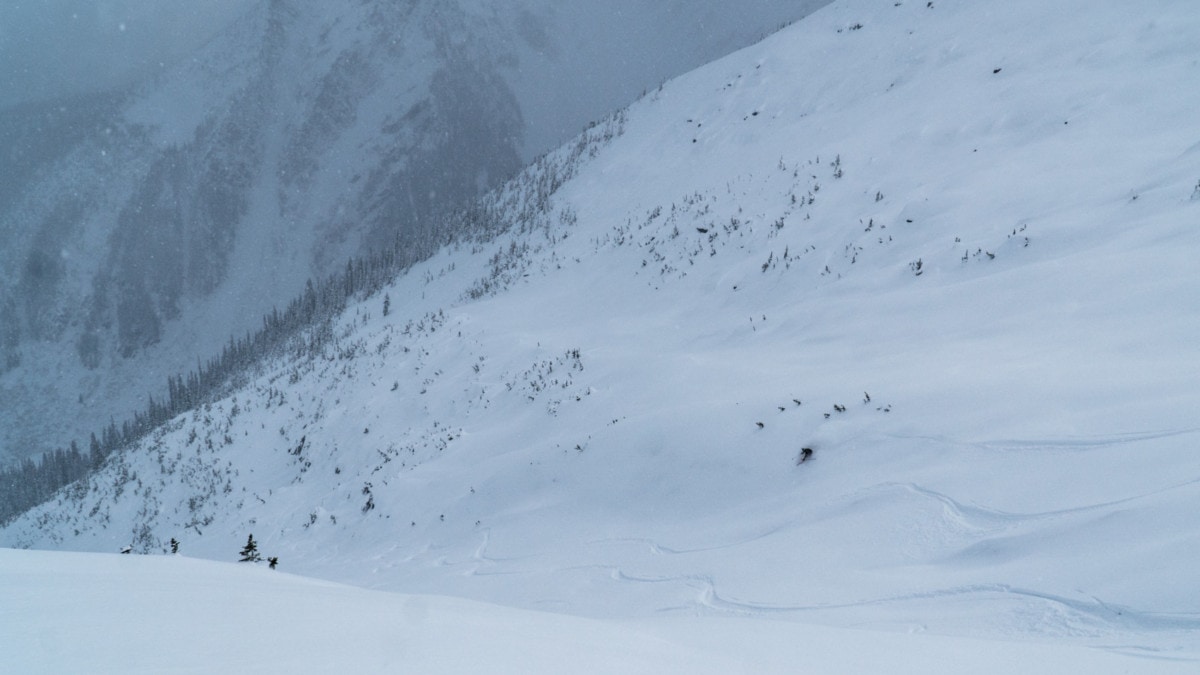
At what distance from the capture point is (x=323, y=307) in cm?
4697

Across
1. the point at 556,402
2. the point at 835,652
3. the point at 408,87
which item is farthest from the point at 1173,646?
the point at 408,87

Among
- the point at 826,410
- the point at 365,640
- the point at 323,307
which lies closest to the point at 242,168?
the point at 323,307

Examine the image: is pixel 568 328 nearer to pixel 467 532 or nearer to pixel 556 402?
pixel 556 402

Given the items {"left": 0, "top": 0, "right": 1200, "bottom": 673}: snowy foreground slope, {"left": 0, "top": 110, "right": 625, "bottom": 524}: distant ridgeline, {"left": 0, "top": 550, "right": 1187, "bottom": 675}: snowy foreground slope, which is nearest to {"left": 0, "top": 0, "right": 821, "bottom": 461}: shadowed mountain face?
{"left": 0, "top": 110, "right": 625, "bottom": 524}: distant ridgeline

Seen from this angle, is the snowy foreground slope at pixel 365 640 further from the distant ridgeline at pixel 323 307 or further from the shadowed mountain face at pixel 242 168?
the shadowed mountain face at pixel 242 168

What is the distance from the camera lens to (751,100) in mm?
29234

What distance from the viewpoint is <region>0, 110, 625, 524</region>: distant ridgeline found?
107 feet

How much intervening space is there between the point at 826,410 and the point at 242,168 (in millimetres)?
95832

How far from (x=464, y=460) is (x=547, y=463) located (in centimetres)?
251

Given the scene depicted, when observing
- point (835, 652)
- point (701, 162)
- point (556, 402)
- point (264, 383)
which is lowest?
point (835, 652)

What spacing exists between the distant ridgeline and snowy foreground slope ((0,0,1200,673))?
858 cm

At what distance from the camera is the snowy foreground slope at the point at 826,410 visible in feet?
11.0

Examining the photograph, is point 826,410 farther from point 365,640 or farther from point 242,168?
point 242,168

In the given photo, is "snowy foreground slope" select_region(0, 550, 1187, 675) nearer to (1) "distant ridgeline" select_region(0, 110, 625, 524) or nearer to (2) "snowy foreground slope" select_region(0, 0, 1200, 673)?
(2) "snowy foreground slope" select_region(0, 0, 1200, 673)
